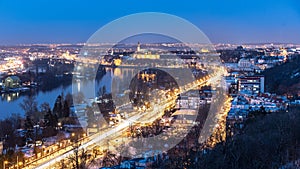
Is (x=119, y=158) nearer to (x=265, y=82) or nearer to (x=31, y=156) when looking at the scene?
(x=31, y=156)

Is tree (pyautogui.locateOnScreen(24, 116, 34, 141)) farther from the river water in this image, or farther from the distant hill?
the distant hill

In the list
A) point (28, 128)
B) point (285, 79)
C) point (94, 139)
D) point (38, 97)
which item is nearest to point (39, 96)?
point (38, 97)

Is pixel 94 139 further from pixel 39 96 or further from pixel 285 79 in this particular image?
pixel 285 79

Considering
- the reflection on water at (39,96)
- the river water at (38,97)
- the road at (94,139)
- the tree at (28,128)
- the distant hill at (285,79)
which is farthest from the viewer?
the distant hill at (285,79)

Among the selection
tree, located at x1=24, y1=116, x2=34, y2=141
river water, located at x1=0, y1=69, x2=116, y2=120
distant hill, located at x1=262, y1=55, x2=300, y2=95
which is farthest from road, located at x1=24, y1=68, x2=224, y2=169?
distant hill, located at x1=262, y1=55, x2=300, y2=95

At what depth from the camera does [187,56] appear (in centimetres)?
1215

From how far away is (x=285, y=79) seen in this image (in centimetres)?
758

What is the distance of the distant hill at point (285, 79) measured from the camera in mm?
6675

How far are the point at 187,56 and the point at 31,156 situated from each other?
939 centimetres

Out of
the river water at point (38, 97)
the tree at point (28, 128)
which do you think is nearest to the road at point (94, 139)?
the tree at point (28, 128)

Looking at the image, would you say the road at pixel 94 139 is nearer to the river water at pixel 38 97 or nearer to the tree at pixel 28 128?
the tree at pixel 28 128

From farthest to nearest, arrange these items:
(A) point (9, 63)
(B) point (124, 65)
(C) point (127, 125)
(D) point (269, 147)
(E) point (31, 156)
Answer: (A) point (9, 63), (B) point (124, 65), (C) point (127, 125), (E) point (31, 156), (D) point (269, 147)

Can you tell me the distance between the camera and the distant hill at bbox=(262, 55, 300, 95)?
667cm

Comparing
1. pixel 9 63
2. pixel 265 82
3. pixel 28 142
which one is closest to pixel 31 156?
pixel 28 142
